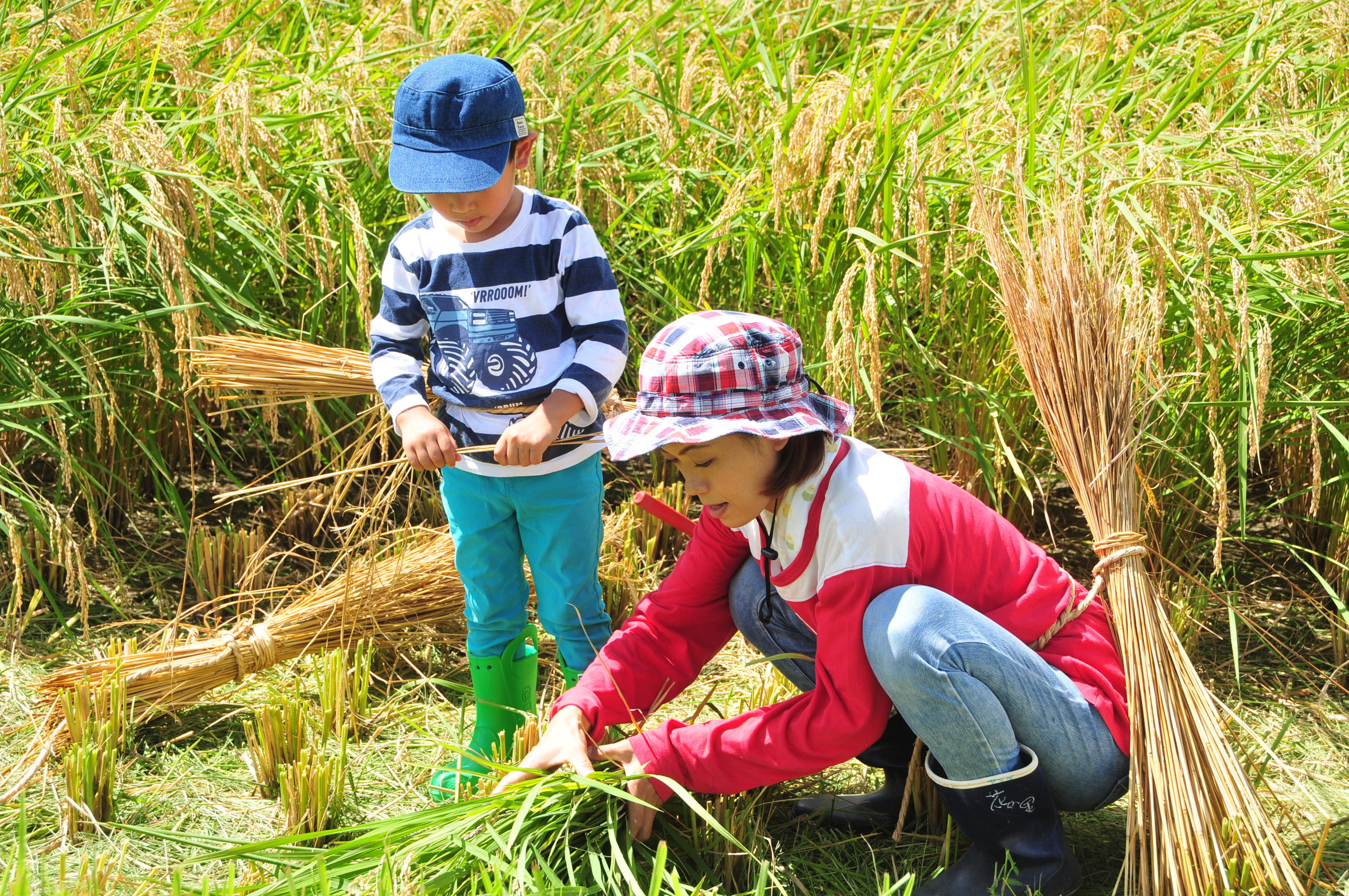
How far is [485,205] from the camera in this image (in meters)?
1.83

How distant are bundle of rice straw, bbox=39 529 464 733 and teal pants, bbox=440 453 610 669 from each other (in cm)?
31

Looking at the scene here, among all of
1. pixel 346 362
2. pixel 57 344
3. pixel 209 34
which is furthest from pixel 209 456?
pixel 209 34

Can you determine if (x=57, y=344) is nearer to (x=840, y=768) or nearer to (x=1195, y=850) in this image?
(x=840, y=768)

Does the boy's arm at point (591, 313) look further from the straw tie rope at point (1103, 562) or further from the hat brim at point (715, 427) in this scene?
the straw tie rope at point (1103, 562)

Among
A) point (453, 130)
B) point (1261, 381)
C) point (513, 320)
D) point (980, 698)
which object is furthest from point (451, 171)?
point (1261, 381)

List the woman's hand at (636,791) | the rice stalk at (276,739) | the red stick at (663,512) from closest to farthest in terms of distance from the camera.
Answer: the woman's hand at (636,791) → the red stick at (663,512) → the rice stalk at (276,739)

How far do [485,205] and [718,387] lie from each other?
2.09ft

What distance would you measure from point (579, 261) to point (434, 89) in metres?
0.36

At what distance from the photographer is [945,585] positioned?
1550 millimetres

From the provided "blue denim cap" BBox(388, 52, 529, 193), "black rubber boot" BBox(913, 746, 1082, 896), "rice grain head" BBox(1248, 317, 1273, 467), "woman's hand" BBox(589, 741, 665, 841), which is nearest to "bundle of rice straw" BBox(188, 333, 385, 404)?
"blue denim cap" BBox(388, 52, 529, 193)

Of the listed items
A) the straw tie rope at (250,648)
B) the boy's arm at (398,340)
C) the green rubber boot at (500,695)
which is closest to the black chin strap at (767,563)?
the green rubber boot at (500,695)

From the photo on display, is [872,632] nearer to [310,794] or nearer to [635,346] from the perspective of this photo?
[310,794]

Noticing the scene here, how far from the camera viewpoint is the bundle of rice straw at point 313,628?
6.84 ft

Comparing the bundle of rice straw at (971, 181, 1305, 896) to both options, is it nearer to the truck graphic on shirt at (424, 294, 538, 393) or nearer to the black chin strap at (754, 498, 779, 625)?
the black chin strap at (754, 498, 779, 625)
